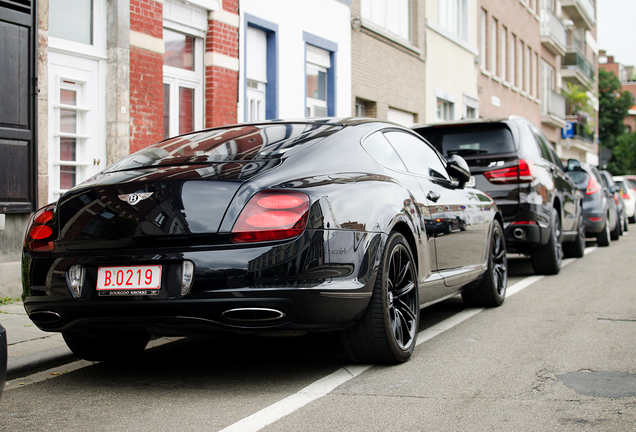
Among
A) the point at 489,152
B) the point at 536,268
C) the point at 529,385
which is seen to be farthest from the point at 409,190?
the point at 536,268

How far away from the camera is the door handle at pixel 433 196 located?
19.0ft

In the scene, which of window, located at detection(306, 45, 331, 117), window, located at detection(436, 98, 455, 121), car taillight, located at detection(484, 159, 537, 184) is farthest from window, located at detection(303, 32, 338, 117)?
window, located at detection(436, 98, 455, 121)

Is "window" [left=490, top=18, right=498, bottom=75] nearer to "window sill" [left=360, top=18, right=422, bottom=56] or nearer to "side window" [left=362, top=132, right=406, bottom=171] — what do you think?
"window sill" [left=360, top=18, right=422, bottom=56]

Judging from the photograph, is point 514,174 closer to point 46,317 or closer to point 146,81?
point 146,81

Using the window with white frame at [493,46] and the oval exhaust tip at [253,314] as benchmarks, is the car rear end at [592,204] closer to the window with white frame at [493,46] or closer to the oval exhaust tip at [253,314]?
the oval exhaust tip at [253,314]

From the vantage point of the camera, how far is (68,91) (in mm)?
9688

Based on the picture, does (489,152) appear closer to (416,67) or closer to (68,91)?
(68,91)

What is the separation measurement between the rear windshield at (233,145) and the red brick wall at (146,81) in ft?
17.0

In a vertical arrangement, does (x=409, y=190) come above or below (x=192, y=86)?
below

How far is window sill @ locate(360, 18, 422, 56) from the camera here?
58.1 feet

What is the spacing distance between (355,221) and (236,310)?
2.80 feet

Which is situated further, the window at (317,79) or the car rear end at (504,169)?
the window at (317,79)

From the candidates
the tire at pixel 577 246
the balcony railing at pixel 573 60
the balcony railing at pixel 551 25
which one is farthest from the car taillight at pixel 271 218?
the balcony railing at pixel 573 60

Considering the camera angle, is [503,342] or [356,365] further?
[503,342]
